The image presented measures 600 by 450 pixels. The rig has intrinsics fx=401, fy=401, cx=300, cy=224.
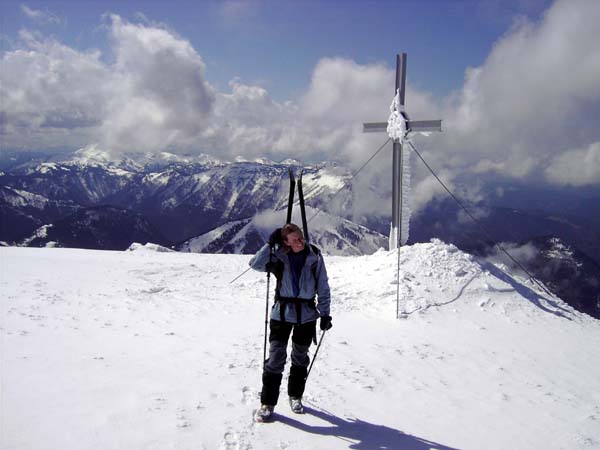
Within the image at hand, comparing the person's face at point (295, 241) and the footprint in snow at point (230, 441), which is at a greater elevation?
the person's face at point (295, 241)

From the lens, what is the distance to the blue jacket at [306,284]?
20.2ft

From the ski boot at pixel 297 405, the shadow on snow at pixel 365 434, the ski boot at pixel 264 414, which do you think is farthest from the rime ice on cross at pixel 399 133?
the ski boot at pixel 264 414

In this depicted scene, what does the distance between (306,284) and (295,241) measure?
2.28 ft

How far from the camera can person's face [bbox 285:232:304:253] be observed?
20.1 ft

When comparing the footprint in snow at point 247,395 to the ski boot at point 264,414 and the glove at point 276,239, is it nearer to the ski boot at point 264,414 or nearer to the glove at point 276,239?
the ski boot at point 264,414

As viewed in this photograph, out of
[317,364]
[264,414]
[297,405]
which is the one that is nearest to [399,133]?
[317,364]

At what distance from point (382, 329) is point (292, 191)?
665 cm

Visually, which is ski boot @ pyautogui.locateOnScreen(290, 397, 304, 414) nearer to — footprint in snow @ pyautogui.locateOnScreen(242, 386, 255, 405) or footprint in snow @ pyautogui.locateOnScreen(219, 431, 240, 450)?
footprint in snow @ pyautogui.locateOnScreen(242, 386, 255, 405)

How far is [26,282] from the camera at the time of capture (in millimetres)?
14711

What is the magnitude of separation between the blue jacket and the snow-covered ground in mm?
1593

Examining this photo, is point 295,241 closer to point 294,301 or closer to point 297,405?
point 294,301

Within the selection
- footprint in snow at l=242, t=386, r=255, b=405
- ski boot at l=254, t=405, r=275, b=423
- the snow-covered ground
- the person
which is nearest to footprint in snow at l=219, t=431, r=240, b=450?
the snow-covered ground

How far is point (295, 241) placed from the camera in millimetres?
6145

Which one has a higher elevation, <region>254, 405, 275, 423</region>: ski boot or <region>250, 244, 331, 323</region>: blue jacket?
<region>250, 244, 331, 323</region>: blue jacket
